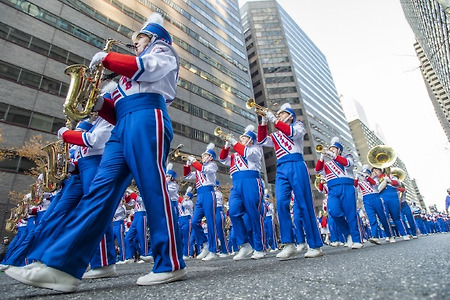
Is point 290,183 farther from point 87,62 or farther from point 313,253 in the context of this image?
point 87,62

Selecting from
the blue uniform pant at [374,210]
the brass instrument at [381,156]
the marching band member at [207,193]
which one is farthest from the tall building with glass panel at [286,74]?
the marching band member at [207,193]

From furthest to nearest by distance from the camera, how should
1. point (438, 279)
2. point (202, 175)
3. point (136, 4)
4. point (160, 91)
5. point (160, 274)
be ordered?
1. point (136, 4)
2. point (202, 175)
3. point (160, 91)
4. point (160, 274)
5. point (438, 279)

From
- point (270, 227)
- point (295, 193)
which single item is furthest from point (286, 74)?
point (295, 193)

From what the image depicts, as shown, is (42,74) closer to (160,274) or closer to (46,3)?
(46,3)

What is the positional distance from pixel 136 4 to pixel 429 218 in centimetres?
3425

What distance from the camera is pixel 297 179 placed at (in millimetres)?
3969

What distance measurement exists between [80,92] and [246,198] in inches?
144

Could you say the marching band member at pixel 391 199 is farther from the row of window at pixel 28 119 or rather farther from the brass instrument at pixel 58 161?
the row of window at pixel 28 119

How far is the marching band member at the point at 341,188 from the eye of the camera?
552 cm

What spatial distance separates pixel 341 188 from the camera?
5711 millimetres

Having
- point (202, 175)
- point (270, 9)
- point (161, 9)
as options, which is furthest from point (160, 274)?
point (270, 9)

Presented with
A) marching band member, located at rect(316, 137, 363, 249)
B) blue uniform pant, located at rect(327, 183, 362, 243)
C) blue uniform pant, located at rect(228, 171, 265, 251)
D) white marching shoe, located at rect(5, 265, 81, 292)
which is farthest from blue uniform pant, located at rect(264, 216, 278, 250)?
white marching shoe, located at rect(5, 265, 81, 292)

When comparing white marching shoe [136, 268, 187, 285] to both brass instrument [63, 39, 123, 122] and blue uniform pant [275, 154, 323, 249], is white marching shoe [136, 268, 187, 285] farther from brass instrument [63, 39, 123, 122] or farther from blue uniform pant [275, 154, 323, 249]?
blue uniform pant [275, 154, 323, 249]

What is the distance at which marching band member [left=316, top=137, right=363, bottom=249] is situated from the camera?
5520 mm
